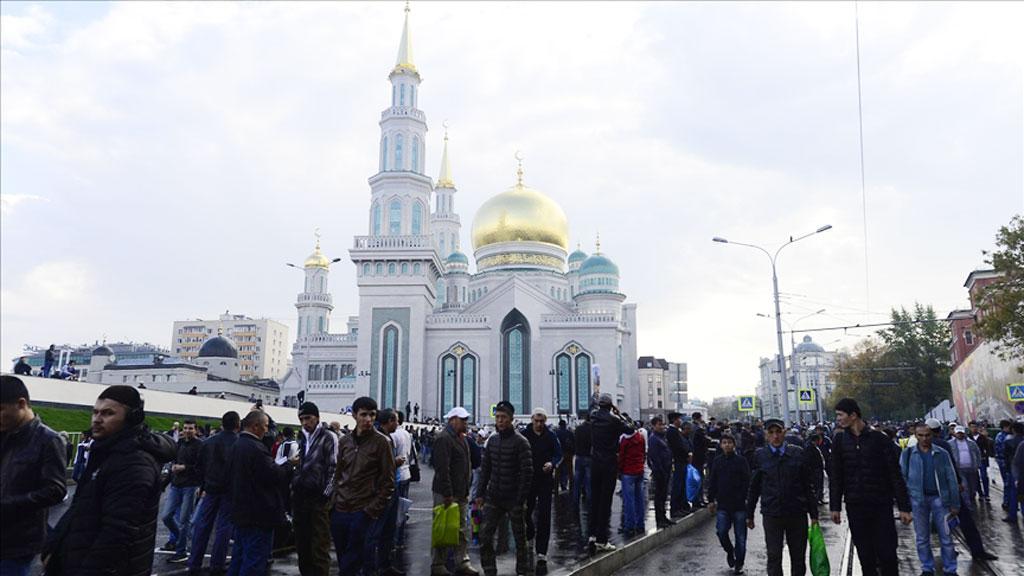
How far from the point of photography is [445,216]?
63.2 metres

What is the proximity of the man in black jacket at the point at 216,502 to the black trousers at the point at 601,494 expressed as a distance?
3.91m

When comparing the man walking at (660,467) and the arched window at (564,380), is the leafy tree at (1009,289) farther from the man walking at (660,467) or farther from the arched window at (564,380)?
the arched window at (564,380)

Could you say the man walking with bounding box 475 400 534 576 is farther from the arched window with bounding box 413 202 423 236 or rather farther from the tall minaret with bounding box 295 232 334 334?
the tall minaret with bounding box 295 232 334 334

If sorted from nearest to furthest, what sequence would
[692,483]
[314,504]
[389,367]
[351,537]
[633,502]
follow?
[351,537] < [314,504] < [633,502] < [692,483] < [389,367]

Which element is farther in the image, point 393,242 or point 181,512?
point 393,242

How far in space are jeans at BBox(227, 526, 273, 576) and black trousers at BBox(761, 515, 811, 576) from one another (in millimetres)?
4573

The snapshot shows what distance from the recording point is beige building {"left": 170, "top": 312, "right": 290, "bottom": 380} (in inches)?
4178

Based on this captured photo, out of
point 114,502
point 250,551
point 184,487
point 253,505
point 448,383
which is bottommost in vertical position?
point 250,551

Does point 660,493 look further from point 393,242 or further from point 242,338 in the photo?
point 242,338

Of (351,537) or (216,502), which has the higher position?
(216,502)

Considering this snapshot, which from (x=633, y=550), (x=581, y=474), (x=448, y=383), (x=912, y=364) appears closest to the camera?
(x=633, y=550)

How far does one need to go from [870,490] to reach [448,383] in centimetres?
4107

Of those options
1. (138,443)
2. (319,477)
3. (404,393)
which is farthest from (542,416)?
(404,393)

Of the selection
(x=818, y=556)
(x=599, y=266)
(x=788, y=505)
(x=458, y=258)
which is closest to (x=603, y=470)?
(x=788, y=505)
